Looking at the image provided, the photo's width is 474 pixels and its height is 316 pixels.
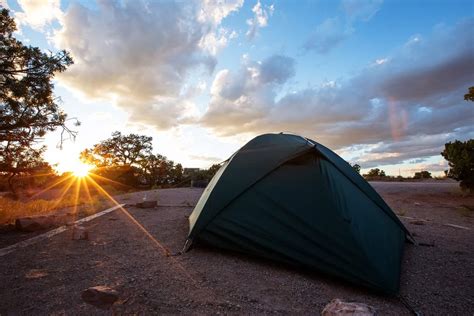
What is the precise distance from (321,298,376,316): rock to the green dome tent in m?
1.03

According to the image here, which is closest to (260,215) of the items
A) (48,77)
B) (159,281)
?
(159,281)

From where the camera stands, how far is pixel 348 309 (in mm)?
2477

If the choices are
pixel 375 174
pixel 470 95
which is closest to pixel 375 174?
pixel 375 174

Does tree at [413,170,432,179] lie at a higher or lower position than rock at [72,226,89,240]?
higher

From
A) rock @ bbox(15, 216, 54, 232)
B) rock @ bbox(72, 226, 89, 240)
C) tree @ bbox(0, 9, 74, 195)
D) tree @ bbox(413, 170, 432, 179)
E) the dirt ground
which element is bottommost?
the dirt ground

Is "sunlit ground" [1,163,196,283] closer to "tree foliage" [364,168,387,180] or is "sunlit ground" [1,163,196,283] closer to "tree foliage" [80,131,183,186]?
"tree foliage" [80,131,183,186]

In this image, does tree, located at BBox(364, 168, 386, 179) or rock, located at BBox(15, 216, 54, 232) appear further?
tree, located at BBox(364, 168, 386, 179)

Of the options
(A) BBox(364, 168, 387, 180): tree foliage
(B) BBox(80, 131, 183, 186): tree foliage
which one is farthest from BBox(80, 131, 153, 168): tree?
(A) BBox(364, 168, 387, 180): tree foliage

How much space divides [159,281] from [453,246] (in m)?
5.27

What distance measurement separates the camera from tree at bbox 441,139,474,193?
1095 centimetres

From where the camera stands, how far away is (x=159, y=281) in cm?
351

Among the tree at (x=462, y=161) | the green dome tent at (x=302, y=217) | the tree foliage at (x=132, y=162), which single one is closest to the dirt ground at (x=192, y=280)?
the green dome tent at (x=302, y=217)

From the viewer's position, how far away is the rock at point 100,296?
2.90m

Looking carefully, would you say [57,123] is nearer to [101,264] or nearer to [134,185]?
[101,264]
